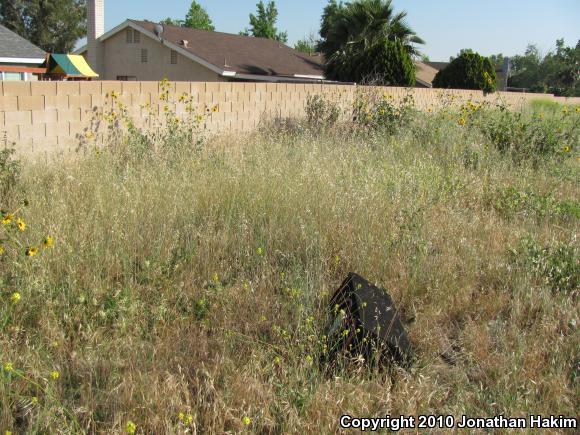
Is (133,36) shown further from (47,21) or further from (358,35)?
(47,21)

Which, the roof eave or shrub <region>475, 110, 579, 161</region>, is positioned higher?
the roof eave

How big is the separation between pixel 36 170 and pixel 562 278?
4.09 meters

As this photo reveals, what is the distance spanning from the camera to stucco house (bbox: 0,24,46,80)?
58.7ft

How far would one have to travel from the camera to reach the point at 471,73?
20.8 m

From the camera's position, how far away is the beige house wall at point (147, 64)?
72.9 ft

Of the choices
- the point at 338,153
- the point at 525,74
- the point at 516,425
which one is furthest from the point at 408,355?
the point at 525,74

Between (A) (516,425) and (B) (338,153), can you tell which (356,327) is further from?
(B) (338,153)

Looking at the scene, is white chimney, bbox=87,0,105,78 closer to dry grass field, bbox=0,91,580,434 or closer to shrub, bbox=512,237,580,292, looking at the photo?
dry grass field, bbox=0,91,580,434

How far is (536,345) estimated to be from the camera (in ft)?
9.02

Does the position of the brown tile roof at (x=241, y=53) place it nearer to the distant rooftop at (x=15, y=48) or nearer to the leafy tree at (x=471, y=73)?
the distant rooftop at (x=15, y=48)
